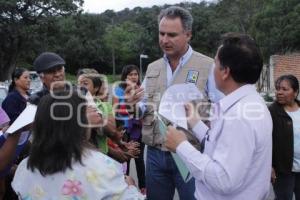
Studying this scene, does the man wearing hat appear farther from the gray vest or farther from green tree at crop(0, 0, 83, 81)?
green tree at crop(0, 0, 83, 81)

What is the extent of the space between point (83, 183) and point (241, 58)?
1.04 meters

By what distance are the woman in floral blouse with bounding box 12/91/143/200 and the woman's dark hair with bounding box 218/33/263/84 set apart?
2.67 feet

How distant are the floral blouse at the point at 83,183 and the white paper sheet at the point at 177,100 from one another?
69 cm

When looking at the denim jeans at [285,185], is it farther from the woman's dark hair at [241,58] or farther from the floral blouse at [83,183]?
the floral blouse at [83,183]

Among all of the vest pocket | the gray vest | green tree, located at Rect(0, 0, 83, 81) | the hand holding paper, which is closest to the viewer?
the hand holding paper

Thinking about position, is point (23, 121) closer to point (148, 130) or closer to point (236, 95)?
point (148, 130)

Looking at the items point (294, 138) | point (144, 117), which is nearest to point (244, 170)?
point (144, 117)

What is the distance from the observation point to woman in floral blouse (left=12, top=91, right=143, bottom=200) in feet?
7.36

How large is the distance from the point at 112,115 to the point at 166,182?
0.94 metres

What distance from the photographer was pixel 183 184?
3363 millimetres

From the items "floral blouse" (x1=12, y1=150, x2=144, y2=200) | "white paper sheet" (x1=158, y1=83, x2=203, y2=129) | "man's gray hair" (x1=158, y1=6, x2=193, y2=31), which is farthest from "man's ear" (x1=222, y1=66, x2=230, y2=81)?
"man's gray hair" (x1=158, y1=6, x2=193, y2=31)

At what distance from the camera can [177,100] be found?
3070 millimetres

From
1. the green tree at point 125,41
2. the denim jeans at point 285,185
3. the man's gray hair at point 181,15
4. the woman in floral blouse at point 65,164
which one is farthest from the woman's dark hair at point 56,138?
the green tree at point 125,41

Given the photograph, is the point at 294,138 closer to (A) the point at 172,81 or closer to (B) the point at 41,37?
(A) the point at 172,81
